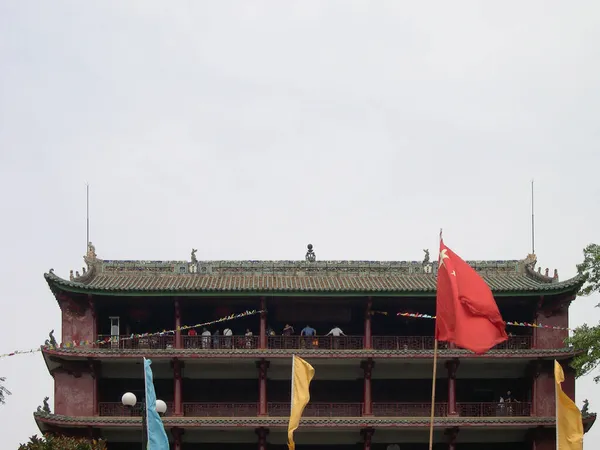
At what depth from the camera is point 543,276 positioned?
58.7 m

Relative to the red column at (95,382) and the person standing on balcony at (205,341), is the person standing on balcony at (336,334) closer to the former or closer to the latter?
the person standing on balcony at (205,341)

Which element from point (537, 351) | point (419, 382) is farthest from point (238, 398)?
point (537, 351)

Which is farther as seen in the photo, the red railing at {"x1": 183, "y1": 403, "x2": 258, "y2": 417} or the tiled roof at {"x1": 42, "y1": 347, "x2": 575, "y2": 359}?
the red railing at {"x1": 183, "y1": 403, "x2": 258, "y2": 417}

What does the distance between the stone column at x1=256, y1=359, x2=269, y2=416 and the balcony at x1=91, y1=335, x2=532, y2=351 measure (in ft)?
3.64

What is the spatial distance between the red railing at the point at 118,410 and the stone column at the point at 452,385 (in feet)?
44.7

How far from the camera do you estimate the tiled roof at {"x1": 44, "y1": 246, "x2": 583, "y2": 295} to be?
2256 inches

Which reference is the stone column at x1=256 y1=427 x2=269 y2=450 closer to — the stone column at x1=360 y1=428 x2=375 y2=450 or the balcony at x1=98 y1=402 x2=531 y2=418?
the balcony at x1=98 y1=402 x2=531 y2=418

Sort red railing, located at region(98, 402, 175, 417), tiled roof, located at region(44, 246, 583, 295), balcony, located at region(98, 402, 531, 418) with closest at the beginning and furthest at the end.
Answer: tiled roof, located at region(44, 246, 583, 295)
red railing, located at region(98, 402, 175, 417)
balcony, located at region(98, 402, 531, 418)

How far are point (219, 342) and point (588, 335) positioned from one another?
18.0 meters

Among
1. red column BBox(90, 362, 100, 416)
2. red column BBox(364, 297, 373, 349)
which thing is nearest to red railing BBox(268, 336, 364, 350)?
red column BBox(364, 297, 373, 349)

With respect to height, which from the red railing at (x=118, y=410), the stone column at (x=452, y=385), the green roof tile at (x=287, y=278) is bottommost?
the red railing at (x=118, y=410)

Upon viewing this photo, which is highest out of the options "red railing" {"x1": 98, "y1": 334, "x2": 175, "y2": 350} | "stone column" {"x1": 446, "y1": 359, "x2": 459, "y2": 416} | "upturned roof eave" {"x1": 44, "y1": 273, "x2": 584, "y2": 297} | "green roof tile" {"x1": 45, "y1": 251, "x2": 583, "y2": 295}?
"green roof tile" {"x1": 45, "y1": 251, "x2": 583, "y2": 295}

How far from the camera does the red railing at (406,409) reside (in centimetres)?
5862

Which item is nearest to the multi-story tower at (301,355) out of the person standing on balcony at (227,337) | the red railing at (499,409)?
the red railing at (499,409)
